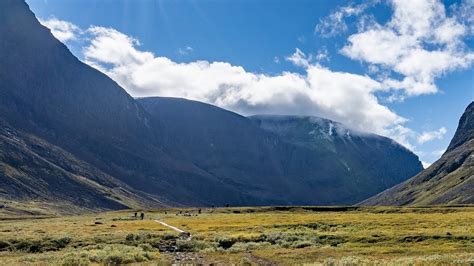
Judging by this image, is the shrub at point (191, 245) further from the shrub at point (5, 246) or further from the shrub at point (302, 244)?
the shrub at point (5, 246)

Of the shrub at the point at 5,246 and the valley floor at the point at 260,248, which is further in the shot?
the shrub at the point at 5,246

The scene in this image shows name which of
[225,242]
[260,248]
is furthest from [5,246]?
[260,248]

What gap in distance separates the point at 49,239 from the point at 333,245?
131ft

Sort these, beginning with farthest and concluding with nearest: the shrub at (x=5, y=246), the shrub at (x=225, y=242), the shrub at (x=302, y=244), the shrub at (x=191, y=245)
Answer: the shrub at (x=225, y=242) < the shrub at (x=5, y=246) < the shrub at (x=191, y=245) < the shrub at (x=302, y=244)

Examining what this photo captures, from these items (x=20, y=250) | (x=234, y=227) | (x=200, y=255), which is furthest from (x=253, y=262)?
(x=234, y=227)

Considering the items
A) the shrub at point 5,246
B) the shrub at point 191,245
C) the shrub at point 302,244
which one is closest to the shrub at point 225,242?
the shrub at point 191,245

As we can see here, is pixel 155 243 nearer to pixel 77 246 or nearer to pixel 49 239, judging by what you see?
pixel 77 246

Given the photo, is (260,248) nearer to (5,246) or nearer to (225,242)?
(225,242)

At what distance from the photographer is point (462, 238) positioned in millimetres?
61688

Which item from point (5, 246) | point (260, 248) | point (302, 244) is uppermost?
point (302, 244)

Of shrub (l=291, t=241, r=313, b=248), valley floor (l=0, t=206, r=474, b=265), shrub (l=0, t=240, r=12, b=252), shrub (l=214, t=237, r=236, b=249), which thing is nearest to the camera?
valley floor (l=0, t=206, r=474, b=265)

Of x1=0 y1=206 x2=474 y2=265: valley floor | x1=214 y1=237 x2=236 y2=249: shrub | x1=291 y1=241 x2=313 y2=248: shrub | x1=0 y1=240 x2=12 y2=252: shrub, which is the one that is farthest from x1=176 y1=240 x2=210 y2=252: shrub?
x1=0 y1=240 x2=12 y2=252: shrub

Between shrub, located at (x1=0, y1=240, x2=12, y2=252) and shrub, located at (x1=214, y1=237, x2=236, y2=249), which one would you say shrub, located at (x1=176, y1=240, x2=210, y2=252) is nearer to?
shrub, located at (x1=214, y1=237, x2=236, y2=249)

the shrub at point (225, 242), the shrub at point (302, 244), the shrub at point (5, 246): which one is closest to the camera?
the shrub at point (302, 244)
